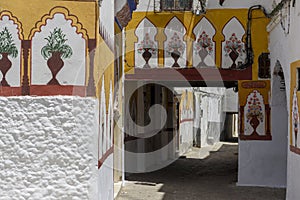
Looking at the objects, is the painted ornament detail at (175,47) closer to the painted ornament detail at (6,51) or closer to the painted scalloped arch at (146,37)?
the painted scalloped arch at (146,37)

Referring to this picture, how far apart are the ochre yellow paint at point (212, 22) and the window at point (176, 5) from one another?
0.35ft

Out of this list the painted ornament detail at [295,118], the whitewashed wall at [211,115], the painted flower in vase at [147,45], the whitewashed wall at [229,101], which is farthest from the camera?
the whitewashed wall at [229,101]

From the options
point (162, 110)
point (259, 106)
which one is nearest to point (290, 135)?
point (259, 106)

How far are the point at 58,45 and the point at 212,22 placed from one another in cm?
598

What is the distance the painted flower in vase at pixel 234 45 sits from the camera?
380 inches

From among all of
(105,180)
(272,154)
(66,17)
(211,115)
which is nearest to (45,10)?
(66,17)

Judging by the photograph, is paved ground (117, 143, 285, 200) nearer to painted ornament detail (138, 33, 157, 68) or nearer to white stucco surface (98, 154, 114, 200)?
painted ornament detail (138, 33, 157, 68)

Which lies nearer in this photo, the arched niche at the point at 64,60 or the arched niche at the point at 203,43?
the arched niche at the point at 64,60

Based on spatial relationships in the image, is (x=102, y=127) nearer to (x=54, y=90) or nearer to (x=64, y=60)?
(x=54, y=90)

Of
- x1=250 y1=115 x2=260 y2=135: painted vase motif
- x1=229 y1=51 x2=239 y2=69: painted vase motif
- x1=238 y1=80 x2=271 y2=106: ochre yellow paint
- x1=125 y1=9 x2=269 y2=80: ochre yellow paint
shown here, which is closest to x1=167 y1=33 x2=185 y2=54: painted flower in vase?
x1=125 y1=9 x2=269 y2=80: ochre yellow paint

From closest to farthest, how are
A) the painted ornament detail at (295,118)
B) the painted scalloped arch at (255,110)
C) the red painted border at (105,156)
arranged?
1. the red painted border at (105,156)
2. the painted ornament detail at (295,118)
3. the painted scalloped arch at (255,110)

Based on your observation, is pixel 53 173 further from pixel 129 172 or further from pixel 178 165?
pixel 178 165

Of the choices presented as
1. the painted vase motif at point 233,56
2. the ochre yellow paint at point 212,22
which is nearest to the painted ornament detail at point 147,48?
the ochre yellow paint at point 212,22

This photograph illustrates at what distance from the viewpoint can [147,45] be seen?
9.80 metres
